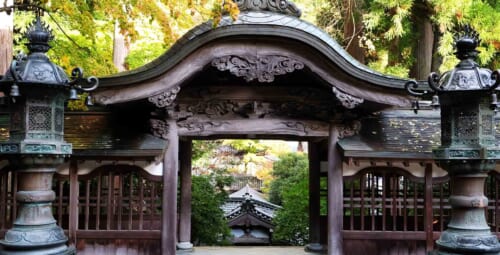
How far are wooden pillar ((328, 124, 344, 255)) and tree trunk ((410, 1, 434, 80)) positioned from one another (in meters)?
5.67

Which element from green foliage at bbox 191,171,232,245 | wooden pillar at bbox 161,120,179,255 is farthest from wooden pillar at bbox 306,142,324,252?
green foliage at bbox 191,171,232,245

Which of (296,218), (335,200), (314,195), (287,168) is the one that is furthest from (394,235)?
(287,168)

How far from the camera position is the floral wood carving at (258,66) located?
20.6 feet

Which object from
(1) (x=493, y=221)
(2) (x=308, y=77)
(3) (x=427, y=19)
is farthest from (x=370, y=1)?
(1) (x=493, y=221)

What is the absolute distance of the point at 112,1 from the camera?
307 inches

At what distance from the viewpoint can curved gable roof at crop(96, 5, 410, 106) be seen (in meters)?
6.16

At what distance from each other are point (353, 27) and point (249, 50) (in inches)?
277

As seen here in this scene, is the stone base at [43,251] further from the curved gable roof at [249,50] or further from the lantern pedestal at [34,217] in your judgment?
the curved gable roof at [249,50]

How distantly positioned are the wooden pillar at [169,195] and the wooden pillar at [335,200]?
244cm

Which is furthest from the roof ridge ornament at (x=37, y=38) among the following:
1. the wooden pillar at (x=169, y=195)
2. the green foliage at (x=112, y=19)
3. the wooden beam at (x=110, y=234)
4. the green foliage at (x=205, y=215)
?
the green foliage at (x=205, y=215)

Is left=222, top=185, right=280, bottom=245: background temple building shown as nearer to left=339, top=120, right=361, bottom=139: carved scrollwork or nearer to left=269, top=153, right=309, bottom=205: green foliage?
left=269, top=153, right=309, bottom=205: green foliage

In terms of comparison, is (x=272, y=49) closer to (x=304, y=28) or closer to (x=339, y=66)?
(x=304, y=28)

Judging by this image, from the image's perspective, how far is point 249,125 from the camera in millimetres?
7125

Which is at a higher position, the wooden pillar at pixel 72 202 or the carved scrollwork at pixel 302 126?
the carved scrollwork at pixel 302 126
